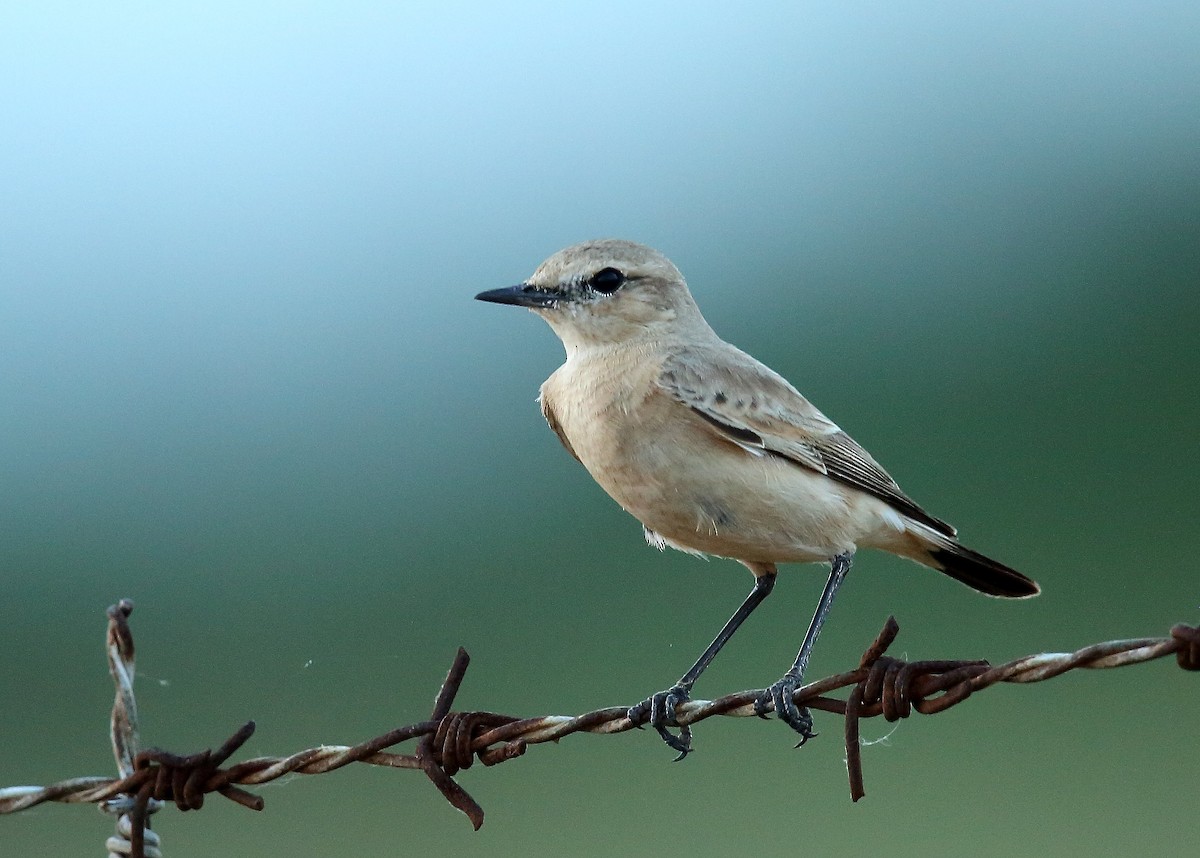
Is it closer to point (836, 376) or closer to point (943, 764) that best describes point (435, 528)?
point (836, 376)

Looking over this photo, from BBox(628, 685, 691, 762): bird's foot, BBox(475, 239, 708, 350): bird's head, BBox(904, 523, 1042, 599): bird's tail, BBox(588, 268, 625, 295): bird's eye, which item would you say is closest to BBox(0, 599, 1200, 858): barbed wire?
BBox(628, 685, 691, 762): bird's foot

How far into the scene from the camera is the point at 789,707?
449cm

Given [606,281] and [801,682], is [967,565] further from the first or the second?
[606,281]

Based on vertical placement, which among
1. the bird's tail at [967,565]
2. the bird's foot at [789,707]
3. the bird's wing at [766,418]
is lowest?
the bird's foot at [789,707]

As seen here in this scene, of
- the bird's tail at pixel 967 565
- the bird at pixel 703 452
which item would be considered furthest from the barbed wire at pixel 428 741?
the bird's tail at pixel 967 565

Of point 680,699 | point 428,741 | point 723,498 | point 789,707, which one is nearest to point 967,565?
point 723,498

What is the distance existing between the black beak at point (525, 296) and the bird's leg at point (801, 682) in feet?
5.39

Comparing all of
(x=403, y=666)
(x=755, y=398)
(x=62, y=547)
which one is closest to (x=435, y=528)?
(x=403, y=666)

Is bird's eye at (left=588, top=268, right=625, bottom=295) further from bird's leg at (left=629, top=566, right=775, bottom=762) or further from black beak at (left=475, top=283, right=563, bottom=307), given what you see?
bird's leg at (left=629, top=566, right=775, bottom=762)

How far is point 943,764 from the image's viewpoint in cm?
1081

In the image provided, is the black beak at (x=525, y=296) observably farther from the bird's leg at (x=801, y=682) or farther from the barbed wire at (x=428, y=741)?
the barbed wire at (x=428, y=741)

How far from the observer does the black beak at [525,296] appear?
589cm

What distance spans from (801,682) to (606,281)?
2.07 metres

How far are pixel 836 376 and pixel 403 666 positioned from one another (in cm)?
616
